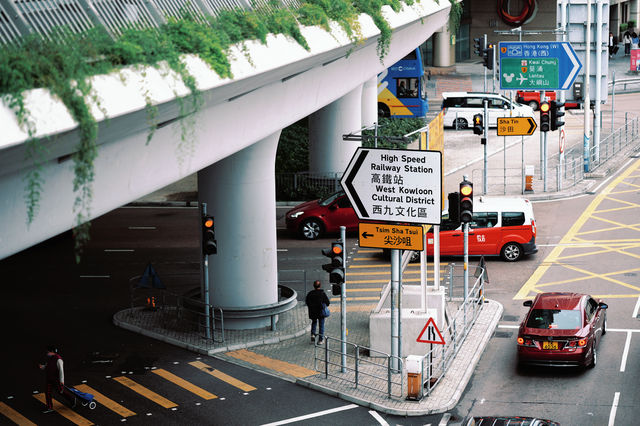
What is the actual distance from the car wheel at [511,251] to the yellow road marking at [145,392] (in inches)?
483

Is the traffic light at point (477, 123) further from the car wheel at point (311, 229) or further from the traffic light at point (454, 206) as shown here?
the traffic light at point (454, 206)

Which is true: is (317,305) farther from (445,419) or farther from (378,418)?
(445,419)

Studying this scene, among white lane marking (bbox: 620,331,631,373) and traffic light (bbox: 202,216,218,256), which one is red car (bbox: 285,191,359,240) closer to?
traffic light (bbox: 202,216,218,256)

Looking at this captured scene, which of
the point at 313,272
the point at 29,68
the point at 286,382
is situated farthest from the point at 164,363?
the point at 29,68

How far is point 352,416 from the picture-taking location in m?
16.6

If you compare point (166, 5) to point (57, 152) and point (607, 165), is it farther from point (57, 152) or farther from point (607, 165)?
point (607, 165)

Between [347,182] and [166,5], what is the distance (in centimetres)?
587

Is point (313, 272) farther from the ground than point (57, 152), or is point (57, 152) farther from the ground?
point (57, 152)

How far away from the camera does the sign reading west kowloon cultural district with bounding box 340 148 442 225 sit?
17.3 m

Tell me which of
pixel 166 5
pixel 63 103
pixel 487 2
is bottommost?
pixel 63 103

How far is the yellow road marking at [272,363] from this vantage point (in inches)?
738

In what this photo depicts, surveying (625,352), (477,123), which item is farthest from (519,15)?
(625,352)

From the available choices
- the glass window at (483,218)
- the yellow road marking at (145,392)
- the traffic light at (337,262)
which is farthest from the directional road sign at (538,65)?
the yellow road marking at (145,392)

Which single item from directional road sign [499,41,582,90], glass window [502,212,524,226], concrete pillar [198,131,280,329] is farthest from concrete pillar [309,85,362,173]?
concrete pillar [198,131,280,329]
